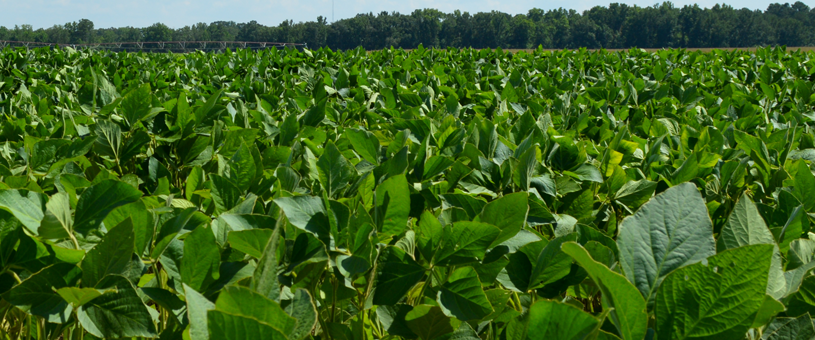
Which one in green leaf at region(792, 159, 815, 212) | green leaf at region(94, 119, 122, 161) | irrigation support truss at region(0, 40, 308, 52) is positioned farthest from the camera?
irrigation support truss at region(0, 40, 308, 52)

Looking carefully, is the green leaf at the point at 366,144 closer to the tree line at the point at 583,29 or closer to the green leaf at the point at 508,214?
the green leaf at the point at 508,214

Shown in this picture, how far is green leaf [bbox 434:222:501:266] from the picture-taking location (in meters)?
0.87

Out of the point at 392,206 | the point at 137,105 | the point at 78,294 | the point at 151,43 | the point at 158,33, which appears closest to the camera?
the point at 78,294

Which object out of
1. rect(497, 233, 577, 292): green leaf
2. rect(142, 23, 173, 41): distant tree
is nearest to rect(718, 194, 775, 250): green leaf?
rect(497, 233, 577, 292): green leaf

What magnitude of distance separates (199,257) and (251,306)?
282 mm

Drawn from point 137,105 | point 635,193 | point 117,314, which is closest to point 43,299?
point 117,314

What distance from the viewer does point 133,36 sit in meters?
142

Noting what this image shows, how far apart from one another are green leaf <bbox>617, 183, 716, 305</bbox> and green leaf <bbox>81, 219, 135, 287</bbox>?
A: 696mm

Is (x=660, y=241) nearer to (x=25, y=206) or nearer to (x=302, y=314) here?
(x=302, y=314)

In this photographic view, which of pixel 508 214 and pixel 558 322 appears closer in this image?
pixel 558 322

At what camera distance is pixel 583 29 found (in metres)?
104

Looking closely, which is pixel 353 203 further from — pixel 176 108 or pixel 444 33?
pixel 444 33

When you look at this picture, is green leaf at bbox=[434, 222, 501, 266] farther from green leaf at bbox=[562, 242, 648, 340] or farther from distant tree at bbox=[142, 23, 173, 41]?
distant tree at bbox=[142, 23, 173, 41]

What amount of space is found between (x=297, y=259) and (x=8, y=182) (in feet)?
2.75
